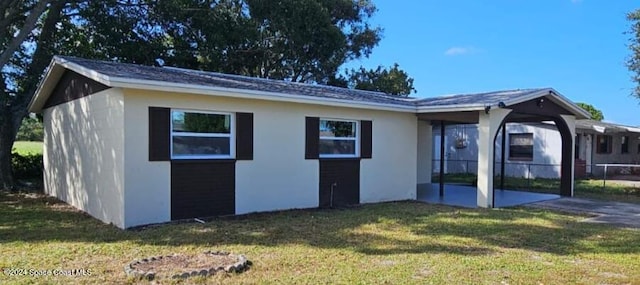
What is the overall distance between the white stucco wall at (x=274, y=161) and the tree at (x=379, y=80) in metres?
12.8

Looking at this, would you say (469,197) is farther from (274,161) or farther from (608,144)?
(608,144)

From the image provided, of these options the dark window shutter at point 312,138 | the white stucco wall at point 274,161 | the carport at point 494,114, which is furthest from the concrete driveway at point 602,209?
the dark window shutter at point 312,138

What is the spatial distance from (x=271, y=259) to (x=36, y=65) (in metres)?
13.5

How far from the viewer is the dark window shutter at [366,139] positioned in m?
11.6

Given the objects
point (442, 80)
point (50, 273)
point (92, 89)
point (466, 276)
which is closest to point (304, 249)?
point (466, 276)

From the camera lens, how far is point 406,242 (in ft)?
23.5

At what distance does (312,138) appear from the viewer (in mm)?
10703

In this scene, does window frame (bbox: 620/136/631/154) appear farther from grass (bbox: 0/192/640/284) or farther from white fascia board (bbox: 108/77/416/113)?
white fascia board (bbox: 108/77/416/113)

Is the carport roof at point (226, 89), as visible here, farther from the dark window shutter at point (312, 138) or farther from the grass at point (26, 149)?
the grass at point (26, 149)

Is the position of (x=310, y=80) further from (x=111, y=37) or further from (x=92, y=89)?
(x=92, y=89)

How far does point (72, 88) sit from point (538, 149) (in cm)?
1880

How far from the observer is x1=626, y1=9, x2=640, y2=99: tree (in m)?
16.0

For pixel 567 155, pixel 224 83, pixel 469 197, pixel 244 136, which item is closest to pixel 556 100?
pixel 567 155

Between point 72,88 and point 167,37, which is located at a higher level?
point 167,37
